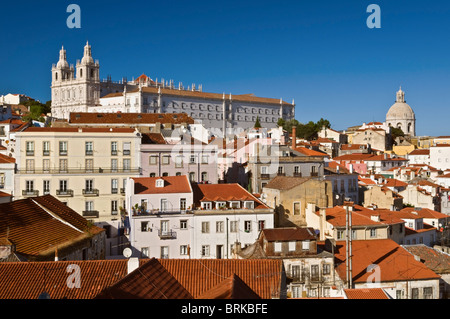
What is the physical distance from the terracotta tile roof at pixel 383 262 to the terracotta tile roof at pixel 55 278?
1462cm

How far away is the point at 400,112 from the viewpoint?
18062 centimetres

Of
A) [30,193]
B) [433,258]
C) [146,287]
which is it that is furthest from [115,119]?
[146,287]

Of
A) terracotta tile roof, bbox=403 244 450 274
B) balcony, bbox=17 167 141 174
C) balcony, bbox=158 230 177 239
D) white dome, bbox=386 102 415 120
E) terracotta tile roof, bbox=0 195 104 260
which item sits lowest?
terracotta tile roof, bbox=403 244 450 274

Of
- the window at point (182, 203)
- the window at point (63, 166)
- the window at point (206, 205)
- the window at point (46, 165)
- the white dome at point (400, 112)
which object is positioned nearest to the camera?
the window at point (182, 203)

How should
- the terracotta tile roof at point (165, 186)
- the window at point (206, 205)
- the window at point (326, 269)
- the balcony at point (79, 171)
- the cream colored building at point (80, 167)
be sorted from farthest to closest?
the balcony at point (79, 171)
the cream colored building at point (80, 167)
the terracotta tile roof at point (165, 186)
the window at point (206, 205)
the window at point (326, 269)

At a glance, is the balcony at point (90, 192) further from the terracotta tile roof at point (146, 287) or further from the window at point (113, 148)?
the terracotta tile roof at point (146, 287)

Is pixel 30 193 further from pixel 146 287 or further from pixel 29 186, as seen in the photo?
pixel 146 287

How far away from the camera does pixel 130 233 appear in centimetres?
3444

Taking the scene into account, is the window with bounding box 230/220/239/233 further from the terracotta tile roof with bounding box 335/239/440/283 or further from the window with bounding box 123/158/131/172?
the window with bounding box 123/158/131/172

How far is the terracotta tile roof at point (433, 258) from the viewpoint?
102 ft

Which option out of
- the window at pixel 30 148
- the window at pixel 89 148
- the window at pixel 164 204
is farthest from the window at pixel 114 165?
the window at pixel 164 204

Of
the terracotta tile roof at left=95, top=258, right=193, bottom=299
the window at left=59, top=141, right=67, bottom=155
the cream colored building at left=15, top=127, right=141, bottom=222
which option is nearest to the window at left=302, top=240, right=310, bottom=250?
the terracotta tile roof at left=95, top=258, right=193, bottom=299

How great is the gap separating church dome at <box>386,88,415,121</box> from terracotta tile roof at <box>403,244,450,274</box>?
155742 millimetres

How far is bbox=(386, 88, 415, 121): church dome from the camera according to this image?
18012 centimetres
